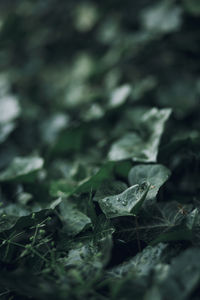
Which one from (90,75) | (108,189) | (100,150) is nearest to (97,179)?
(108,189)

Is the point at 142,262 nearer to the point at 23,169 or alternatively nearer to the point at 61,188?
the point at 61,188

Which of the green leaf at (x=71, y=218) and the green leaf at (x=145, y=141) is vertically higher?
the green leaf at (x=145, y=141)

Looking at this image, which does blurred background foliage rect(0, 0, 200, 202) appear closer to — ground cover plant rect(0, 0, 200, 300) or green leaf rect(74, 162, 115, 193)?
ground cover plant rect(0, 0, 200, 300)

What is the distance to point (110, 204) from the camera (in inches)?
29.0

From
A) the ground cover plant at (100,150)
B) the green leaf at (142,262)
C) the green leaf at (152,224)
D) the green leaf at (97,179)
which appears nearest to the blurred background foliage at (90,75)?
the ground cover plant at (100,150)

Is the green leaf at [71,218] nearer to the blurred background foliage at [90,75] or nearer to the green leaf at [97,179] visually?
the green leaf at [97,179]

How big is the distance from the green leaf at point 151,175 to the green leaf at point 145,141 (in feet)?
0.17

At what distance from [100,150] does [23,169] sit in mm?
335

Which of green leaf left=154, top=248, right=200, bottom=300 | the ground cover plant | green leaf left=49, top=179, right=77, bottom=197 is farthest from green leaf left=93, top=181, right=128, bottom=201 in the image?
green leaf left=154, top=248, right=200, bottom=300

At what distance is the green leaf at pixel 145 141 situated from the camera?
93cm

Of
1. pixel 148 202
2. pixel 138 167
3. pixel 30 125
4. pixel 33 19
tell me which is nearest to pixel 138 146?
pixel 138 167

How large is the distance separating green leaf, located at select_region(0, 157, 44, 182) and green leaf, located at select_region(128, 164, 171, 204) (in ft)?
1.17

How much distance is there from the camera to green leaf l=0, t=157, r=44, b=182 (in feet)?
3.28

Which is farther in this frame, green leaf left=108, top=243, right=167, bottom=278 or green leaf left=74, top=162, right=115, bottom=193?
green leaf left=74, top=162, right=115, bottom=193
